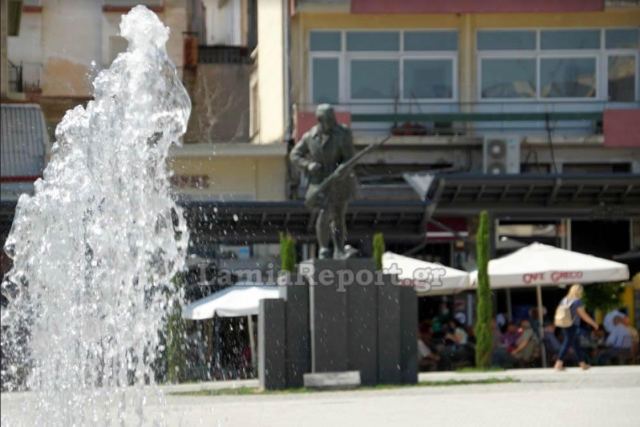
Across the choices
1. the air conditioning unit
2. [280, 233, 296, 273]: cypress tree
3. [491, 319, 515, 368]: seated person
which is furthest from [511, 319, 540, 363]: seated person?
the air conditioning unit

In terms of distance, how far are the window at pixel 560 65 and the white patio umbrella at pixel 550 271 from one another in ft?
25.7

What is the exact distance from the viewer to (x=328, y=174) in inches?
771

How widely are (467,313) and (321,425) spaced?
1782 centimetres

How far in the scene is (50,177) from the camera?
42.5ft

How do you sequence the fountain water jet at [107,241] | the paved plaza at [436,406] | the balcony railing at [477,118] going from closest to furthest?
the fountain water jet at [107,241], the paved plaza at [436,406], the balcony railing at [477,118]

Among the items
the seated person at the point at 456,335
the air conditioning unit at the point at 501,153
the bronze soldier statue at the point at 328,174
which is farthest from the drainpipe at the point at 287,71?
the bronze soldier statue at the point at 328,174

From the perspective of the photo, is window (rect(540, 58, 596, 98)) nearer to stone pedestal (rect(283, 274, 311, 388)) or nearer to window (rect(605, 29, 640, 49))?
window (rect(605, 29, 640, 49))

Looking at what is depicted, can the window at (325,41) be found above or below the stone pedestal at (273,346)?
above

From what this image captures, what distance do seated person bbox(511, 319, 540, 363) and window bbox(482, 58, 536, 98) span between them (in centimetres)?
939

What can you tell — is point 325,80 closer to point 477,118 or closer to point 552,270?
point 477,118

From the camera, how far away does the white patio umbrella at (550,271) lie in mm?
25828

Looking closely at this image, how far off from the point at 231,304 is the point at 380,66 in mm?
11262

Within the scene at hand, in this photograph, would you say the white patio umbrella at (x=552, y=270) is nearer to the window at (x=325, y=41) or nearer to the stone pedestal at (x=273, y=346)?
the stone pedestal at (x=273, y=346)

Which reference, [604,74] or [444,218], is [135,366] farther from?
[604,74]
